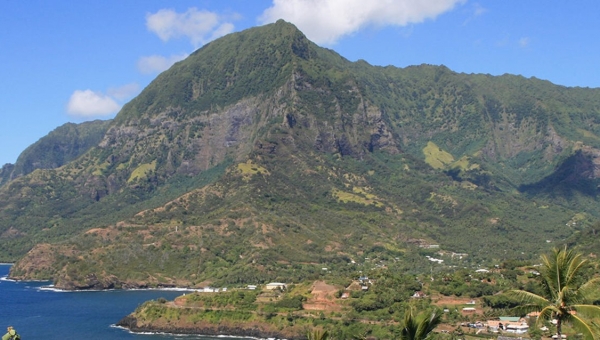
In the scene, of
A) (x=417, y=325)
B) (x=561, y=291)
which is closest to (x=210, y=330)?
(x=417, y=325)

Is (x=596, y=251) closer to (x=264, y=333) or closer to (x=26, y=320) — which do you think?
(x=264, y=333)

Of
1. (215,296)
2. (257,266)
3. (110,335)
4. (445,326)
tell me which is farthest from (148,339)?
(257,266)

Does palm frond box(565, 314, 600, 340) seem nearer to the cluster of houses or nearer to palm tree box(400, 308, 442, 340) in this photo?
palm tree box(400, 308, 442, 340)

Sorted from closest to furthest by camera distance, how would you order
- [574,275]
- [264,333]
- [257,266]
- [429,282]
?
1. [574,275]
2. [264,333]
3. [429,282]
4. [257,266]

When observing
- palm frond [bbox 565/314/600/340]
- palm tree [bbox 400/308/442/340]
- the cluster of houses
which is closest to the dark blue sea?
the cluster of houses

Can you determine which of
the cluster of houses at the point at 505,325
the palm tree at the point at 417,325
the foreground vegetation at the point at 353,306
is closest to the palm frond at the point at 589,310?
the palm tree at the point at 417,325

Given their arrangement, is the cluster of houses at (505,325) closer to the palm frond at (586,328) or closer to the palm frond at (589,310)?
the palm frond at (589,310)
